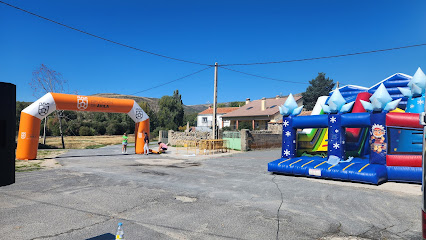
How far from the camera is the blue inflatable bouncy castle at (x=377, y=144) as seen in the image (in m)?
9.48

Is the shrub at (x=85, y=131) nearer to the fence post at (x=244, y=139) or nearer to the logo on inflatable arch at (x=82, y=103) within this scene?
the logo on inflatable arch at (x=82, y=103)

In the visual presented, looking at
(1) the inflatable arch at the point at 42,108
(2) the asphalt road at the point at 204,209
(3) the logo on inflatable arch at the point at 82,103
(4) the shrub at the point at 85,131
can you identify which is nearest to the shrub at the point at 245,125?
(4) the shrub at the point at 85,131

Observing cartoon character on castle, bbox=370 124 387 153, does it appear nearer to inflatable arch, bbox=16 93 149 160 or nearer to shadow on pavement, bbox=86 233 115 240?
shadow on pavement, bbox=86 233 115 240

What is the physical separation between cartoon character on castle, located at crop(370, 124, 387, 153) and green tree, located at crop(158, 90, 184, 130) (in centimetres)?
4948

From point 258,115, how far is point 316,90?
1117 inches

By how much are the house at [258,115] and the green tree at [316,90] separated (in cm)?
1567

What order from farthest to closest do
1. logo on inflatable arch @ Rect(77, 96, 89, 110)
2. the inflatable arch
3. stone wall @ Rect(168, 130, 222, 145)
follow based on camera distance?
stone wall @ Rect(168, 130, 222, 145), logo on inflatable arch @ Rect(77, 96, 89, 110), the inflatable arch

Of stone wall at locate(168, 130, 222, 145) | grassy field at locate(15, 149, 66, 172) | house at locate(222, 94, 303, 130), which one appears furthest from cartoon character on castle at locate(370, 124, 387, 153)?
house at locate(222, 94, 303, 130)

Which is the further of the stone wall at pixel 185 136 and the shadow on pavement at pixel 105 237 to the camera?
the stone wall at pixel 185 136

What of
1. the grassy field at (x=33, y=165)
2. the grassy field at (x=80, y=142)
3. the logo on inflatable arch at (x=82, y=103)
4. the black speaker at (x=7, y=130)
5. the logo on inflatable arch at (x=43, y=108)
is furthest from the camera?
the grassy field at (x=80, y=142)

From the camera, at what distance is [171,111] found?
6162 centimetres

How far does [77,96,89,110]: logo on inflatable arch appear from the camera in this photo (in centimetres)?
1635

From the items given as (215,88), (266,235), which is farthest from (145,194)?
(215,88)

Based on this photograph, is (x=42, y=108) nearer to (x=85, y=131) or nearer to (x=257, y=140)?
(x=257, y=140)
